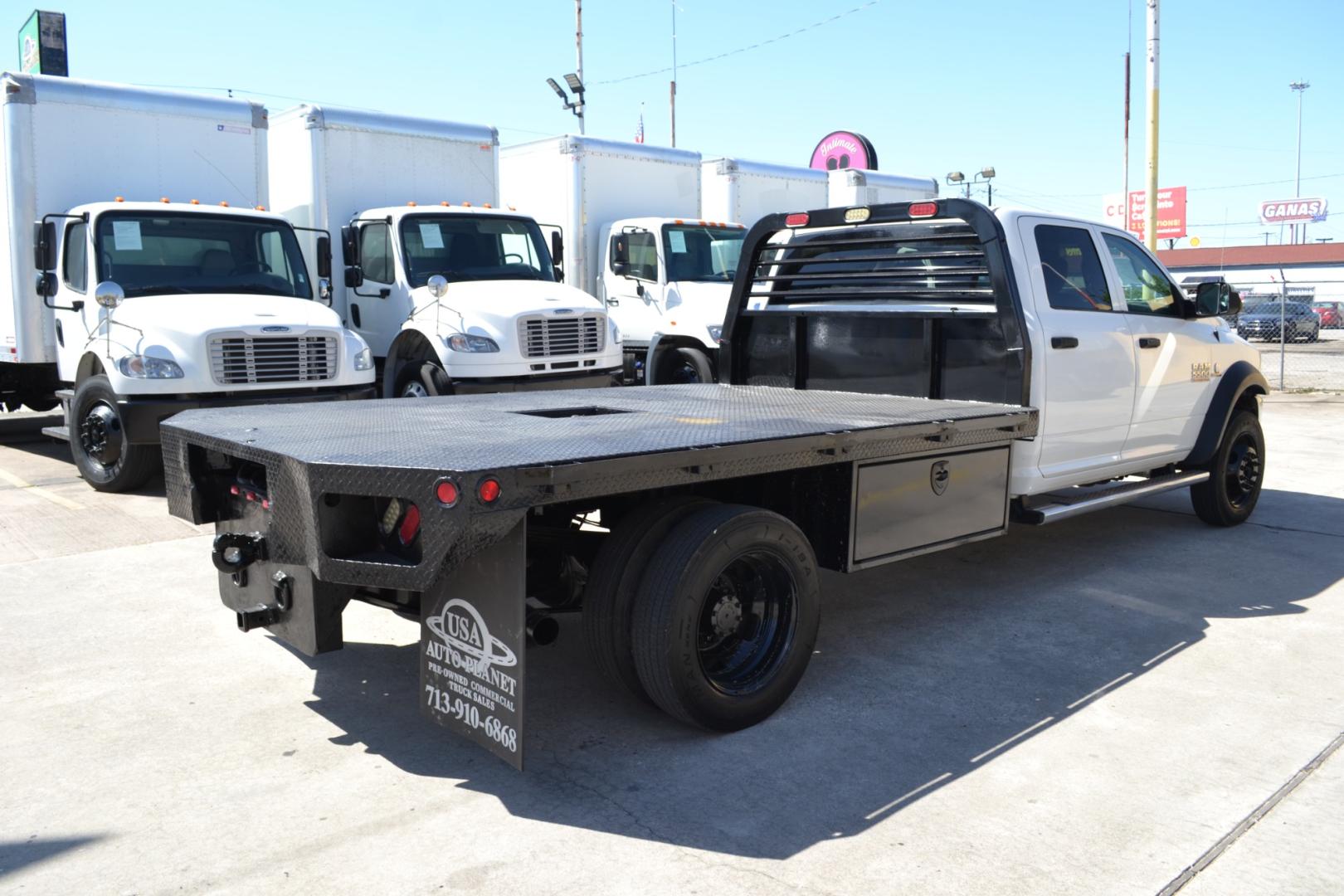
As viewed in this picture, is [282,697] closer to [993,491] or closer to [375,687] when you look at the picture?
[375,687]

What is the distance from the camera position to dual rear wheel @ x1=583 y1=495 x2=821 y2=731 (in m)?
3.92

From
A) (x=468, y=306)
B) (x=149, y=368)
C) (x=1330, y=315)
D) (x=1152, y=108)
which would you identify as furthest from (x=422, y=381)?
(x=1330, y=315)

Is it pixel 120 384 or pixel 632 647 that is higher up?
pixel 120 384

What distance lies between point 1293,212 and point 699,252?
3805 inches

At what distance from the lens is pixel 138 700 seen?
455 centimetres

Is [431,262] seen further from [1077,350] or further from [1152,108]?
[1152,108]

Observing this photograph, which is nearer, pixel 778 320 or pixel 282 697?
pixel 282 697

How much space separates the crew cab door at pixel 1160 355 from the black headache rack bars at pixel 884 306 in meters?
1.24

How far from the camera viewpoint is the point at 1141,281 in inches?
274

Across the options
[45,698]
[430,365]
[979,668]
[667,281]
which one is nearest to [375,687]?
[45,698]

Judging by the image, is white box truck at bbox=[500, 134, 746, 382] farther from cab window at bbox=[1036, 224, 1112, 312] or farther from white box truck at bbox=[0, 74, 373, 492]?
cab window at bbox=[1036, 224, 1112, 312]

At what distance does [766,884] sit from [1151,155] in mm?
18710

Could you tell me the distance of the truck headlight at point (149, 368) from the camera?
865 centimetres

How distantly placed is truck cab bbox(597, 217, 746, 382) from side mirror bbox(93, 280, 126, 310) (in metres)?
6.01
